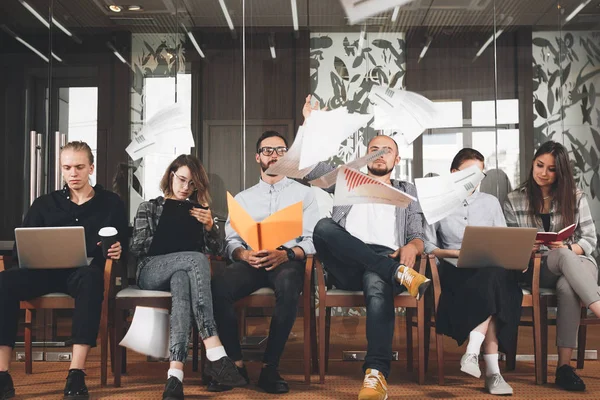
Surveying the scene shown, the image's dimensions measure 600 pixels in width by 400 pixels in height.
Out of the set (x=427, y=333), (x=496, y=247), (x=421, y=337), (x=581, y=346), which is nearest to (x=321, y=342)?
(x=421, y=337)

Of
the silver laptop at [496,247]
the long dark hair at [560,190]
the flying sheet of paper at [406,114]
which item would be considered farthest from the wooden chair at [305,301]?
the flying sheet of paper at [406,114]

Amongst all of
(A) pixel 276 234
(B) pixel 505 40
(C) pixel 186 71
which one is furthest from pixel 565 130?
(C) pixel 186 71

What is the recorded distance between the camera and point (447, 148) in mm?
4168

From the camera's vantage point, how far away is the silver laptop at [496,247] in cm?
297

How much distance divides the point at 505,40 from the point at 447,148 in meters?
0.81

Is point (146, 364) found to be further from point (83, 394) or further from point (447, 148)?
point (447, 148)

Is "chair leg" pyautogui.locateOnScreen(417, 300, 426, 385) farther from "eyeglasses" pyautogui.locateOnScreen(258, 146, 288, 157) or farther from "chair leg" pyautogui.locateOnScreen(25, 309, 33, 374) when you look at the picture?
"chair leg" pyautogui.locateOnScreen(25, 309, 33, 374)

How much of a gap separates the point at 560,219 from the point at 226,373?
1.93 m

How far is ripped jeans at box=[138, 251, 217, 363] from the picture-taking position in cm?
286

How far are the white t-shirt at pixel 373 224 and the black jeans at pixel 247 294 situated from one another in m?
0.47

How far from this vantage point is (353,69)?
423cm

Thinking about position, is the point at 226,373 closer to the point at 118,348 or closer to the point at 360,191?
the point at 118,348

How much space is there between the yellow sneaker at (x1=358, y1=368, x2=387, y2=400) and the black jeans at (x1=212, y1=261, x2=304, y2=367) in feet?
1.52

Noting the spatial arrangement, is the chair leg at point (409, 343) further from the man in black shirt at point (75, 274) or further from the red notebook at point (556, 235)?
the man in black shirt at point (75, 274)
